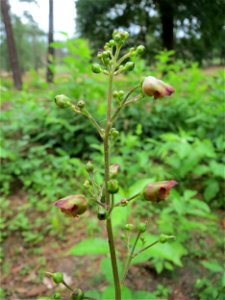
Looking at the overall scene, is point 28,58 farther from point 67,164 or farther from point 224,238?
point 224,238

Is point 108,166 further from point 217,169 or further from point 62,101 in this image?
point 217,169

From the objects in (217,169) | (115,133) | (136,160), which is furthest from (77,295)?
(136,160)

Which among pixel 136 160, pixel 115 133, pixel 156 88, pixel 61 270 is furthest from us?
pixel 136 160

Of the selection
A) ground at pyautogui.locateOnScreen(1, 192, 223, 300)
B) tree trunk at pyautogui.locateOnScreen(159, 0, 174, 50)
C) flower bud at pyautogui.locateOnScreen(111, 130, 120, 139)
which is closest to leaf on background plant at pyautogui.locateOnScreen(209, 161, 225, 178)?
ground at pyautogui.locateOnScreen(1, 192, 223, 300)

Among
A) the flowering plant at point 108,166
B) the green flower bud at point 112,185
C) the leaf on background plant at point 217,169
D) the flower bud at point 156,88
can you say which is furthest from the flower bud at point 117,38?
the leaf on background plant at point 217,169

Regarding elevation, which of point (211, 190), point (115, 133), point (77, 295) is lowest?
point (211, 190)

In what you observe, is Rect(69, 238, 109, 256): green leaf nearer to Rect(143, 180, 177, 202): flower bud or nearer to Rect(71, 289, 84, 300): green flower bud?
Rect(71, 289, 84, 300): green flower bud
